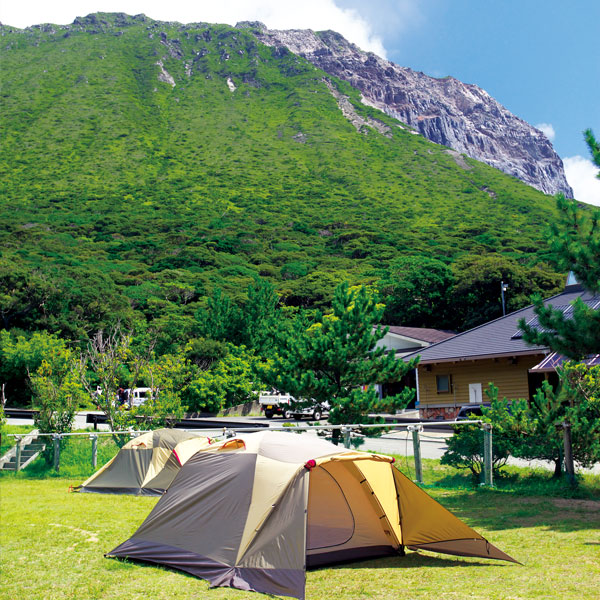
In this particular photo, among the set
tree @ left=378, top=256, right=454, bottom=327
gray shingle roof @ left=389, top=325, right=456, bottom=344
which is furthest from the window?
tree @ left=378, top=256, right=454, bottom=327

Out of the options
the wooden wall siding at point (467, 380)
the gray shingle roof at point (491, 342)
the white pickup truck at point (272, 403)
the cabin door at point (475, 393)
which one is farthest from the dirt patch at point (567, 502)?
the white pickup truck at point (272, 403)

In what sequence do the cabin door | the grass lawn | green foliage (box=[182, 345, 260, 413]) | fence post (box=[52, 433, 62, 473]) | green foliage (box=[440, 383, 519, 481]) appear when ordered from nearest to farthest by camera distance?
the grass lawn
green foliage (box=[440, 383, 519, 481])
fence post (box=[52, 433, 62, 473])
the cabin door
green foliage (box=[182, 345, 260, 413])

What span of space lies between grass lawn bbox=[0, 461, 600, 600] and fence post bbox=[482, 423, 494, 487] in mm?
1261

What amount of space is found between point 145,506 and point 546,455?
7992 millimetres

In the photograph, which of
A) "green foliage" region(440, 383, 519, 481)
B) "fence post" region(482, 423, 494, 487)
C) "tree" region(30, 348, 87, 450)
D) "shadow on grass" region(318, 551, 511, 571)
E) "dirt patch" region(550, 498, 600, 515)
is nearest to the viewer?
"shadow on grass" region(318, 551, 511, 571)

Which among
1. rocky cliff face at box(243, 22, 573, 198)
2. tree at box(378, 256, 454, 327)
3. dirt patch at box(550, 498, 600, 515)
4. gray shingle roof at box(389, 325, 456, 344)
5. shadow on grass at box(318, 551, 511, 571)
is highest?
rocky cliff face at box(243, 22, 573, 198)

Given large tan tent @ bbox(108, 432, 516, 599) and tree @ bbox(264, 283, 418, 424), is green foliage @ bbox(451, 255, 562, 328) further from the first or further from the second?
large tan tent @ bbox(108, 432, 516, 599)

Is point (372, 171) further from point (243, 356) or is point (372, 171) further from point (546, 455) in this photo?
point (546, 455)

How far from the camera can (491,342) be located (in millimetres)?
25156

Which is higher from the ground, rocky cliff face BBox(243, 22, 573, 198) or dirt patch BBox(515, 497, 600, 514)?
rocky cliff face BBox(243, 22, 573, 198)

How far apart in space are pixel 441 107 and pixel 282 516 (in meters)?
163

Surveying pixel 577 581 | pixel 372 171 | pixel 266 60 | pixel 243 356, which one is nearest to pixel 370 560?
pixel 577 581

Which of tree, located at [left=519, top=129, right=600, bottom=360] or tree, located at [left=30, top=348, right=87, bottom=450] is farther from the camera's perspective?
tree, located at [left=30, top=348, right=87, bottom=450]

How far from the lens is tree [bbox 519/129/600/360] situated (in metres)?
9.91
